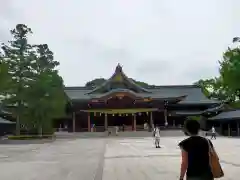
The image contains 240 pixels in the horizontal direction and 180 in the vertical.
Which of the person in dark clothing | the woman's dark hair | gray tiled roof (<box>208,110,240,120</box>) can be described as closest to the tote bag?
the person in dark clothing

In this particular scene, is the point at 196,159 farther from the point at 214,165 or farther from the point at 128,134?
the point at 128,134

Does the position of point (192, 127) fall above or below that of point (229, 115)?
below

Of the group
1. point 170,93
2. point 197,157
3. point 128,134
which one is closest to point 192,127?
point 197,157

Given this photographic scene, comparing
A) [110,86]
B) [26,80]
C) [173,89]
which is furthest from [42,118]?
[173,89]

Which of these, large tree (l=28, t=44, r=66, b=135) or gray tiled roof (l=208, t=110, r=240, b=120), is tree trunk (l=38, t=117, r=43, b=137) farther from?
gray tiled roof (l=208, t=110, r=240, b=120)

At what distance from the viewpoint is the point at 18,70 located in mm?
43094

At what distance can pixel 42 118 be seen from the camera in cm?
4341

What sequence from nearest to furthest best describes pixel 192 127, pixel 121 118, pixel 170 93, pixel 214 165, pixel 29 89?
pixel 214 165 < pixel 192 127 < pixel 29 89 < pixel 121 118 < pixel 170 93

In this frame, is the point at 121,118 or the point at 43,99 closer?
the point at 43,99

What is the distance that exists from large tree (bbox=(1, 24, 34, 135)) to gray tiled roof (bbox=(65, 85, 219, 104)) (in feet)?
55.3

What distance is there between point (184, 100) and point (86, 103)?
14.7 metres

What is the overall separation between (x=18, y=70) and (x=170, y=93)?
30.6 metres

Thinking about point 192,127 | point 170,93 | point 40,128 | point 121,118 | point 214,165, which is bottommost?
point 214,165

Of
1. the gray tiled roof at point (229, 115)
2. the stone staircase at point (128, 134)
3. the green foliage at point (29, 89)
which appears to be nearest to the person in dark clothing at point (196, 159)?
the green foliage at point (29, 89)
